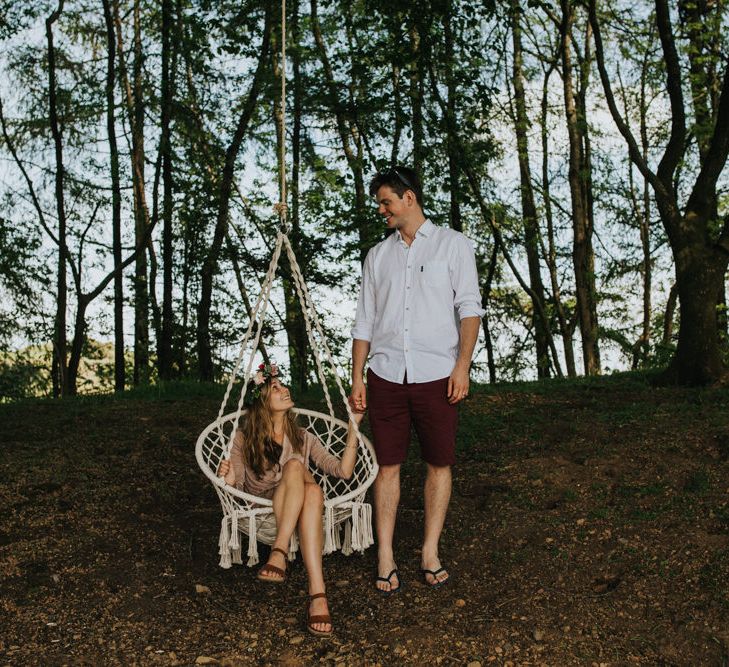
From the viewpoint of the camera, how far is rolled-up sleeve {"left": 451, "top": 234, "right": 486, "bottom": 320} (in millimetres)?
3031

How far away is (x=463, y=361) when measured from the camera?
119 inches

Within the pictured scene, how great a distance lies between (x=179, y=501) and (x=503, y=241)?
8675mm

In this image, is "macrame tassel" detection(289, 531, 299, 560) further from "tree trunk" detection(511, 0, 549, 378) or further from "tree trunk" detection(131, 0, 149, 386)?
"tree trunk" detection(511, 0, 549, 378)

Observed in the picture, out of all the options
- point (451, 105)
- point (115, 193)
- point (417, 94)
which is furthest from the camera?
point (115, 193)

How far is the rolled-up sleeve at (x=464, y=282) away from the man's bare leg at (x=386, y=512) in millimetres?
684

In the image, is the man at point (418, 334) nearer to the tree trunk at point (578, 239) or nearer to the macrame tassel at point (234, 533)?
the macrame tassel at point (234, 533)

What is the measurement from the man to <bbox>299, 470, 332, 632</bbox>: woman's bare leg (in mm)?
289

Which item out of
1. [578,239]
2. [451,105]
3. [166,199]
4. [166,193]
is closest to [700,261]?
[451,105]

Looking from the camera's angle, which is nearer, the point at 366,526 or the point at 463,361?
the point at 463,361

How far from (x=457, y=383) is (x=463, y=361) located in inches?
3.4

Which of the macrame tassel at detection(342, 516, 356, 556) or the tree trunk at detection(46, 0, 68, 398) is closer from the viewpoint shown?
the macrame tassel at detection(342, 516, 356, 556)

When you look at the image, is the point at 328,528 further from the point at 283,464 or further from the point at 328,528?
the point at 283,464

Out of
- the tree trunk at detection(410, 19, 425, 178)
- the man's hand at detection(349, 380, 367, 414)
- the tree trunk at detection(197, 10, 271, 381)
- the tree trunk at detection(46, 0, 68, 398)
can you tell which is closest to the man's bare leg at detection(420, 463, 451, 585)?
the man's hand at detection(349, 380, 367, 414)

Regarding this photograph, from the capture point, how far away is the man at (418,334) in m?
3.04
